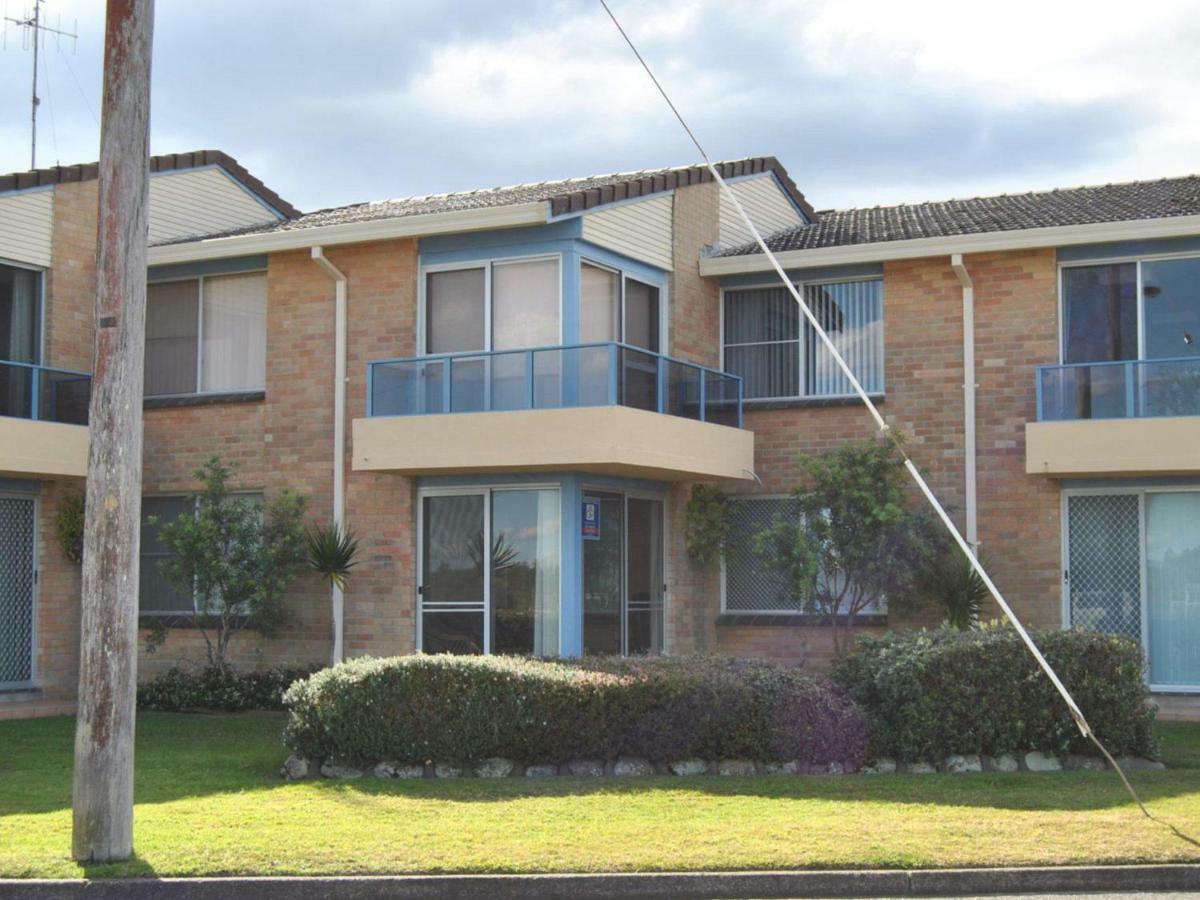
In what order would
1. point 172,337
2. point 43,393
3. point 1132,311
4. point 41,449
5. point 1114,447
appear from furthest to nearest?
point 172,337
point 43,393
point 41,449
point 1132,311
point 1114,447

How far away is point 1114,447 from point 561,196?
7024 millimetres

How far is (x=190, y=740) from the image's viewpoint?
16359 millimetres

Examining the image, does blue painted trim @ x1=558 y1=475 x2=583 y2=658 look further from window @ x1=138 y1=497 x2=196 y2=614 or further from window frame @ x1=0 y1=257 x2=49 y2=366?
window frame @ x1=0 y1=257 x2=49 y2=366

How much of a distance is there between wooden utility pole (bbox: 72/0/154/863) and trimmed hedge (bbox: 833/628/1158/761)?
657 centimetres

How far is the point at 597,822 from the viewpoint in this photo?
35.3 ft

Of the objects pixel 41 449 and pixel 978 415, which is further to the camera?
pixel 41 449

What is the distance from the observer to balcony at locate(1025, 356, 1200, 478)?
58.6ft

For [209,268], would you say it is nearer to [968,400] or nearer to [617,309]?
[617,309]

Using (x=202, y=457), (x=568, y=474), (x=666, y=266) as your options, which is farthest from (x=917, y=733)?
(x=202, y=457)

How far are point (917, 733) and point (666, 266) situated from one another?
896 centimetres

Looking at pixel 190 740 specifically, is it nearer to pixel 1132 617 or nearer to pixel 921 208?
pixel 1132 617

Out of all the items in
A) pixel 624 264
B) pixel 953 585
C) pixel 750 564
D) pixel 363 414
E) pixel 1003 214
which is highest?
pixel 1003 214

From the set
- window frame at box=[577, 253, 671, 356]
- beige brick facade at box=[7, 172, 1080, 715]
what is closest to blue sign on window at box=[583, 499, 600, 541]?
beige brick facade at box=[7, 172, 1080, 715]

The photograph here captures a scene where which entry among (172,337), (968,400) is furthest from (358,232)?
(968,400)
